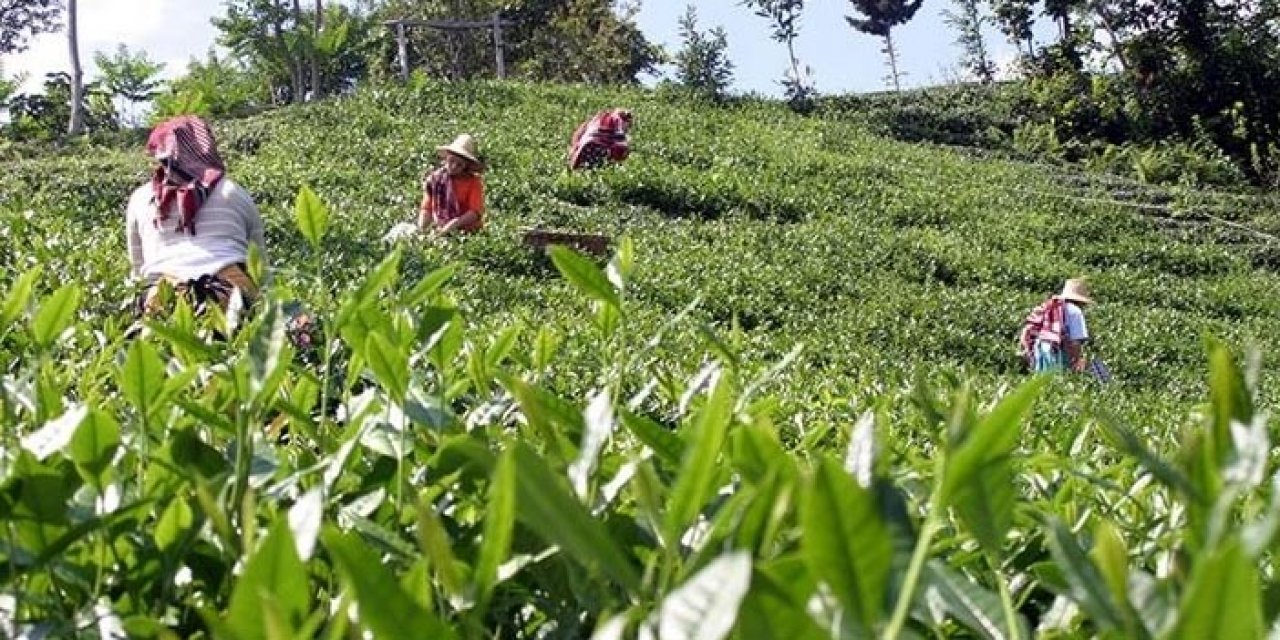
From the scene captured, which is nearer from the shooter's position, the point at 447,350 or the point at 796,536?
the point at 796,536

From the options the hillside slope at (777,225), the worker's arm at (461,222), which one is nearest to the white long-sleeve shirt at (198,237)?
the hillside slope at (777,225)

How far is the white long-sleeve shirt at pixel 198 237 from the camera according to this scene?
5.03 metres

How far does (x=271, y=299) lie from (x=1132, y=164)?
940 inches

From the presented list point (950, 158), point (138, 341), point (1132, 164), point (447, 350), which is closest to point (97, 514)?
point (138, 341)

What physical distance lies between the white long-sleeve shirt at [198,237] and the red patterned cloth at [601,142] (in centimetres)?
1015

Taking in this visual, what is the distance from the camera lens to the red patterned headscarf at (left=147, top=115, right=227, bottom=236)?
5.12 m

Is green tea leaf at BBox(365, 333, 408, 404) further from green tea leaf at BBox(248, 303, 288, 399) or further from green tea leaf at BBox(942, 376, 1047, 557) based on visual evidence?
green tea leaf at BBox(942, 376, 1047, 557)

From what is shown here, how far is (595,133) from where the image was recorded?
15734mm

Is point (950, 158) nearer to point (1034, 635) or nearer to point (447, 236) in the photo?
point (447, 236)

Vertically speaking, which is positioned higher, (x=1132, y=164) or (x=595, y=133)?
(x=595, y=133)

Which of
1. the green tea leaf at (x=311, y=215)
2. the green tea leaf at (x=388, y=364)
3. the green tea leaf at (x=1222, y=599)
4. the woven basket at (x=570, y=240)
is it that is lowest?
the woven basket at (x=570, y=240)

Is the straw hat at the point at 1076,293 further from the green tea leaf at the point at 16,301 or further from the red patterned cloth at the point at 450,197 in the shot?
the green tea leaf at the point at 16,301

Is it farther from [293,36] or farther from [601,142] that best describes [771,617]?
[293,36]

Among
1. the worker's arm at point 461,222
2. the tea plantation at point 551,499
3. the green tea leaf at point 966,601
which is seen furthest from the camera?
the worker's arm at point 461,222
